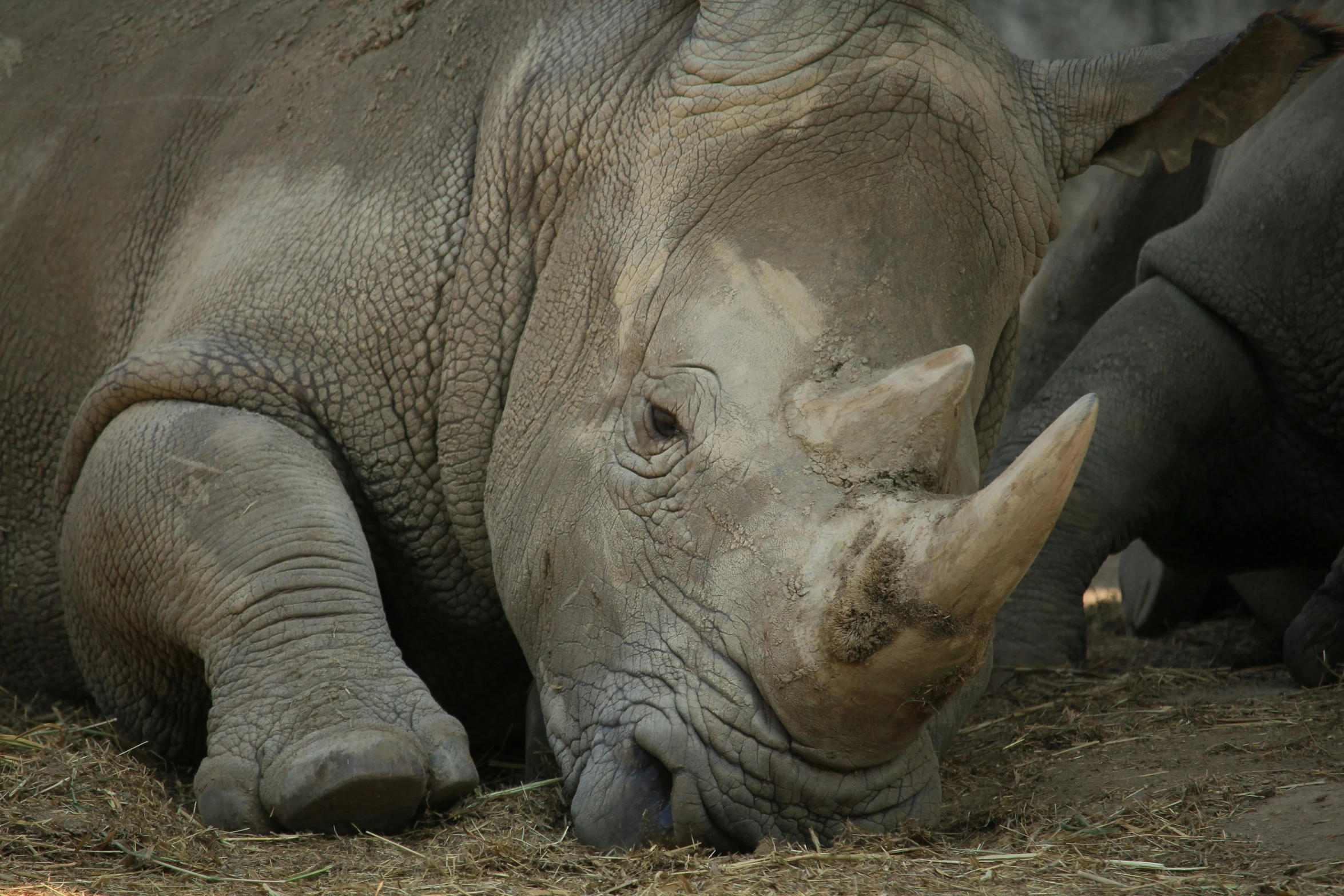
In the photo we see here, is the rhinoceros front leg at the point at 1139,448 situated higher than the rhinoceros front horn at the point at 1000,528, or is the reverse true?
the rhinoceros front horn at the point at 1000,528

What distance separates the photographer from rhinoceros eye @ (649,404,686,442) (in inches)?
116

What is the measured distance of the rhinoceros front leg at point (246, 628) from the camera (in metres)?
2.84

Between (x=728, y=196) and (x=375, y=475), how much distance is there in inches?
42.6

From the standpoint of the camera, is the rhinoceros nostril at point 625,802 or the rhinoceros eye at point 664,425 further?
the rhinoceros eye at point 664,425

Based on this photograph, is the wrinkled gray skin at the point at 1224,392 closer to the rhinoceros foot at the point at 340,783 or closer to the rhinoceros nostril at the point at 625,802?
the rhinoceros nostril at the point at 625,802

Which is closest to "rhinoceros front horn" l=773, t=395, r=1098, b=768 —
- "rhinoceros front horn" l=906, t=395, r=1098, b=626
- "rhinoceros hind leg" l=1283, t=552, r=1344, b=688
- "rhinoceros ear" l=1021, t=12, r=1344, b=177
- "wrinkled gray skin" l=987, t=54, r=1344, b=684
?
"rhinoceros front horn" l=906, t=395, r=1098, b=626

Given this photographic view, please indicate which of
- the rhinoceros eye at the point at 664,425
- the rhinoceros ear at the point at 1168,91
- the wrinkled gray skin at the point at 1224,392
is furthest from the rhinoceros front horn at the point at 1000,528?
the wrinkled gray skin at the point at 1224,392

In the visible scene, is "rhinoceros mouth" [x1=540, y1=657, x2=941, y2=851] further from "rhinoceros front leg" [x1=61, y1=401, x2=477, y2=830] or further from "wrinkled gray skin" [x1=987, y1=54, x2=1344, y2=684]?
"wrinkled gray skin" [x1=987, y1=54, x2=1344, y2=684]

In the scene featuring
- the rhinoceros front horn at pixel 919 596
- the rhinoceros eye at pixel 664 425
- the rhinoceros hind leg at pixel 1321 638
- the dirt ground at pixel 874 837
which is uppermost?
the rhinoceros eye at pixel 664 425

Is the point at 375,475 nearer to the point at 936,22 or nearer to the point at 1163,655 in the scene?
the point at 936,22

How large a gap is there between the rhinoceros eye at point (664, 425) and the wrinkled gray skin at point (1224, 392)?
6.88 ft

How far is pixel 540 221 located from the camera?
11.5 feet

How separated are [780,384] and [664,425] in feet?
0.89

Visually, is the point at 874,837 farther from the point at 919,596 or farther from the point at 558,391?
the point at 558,391
